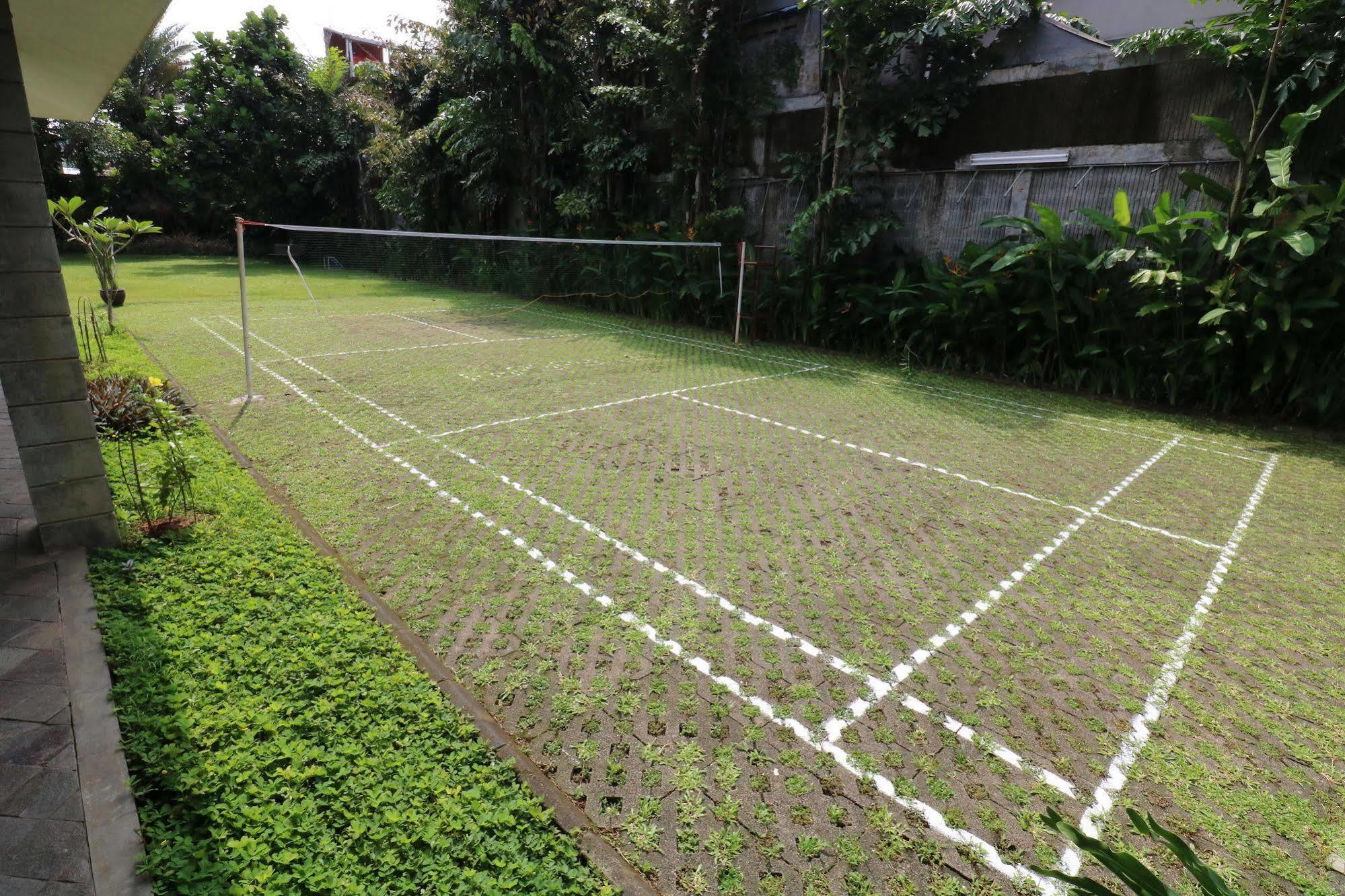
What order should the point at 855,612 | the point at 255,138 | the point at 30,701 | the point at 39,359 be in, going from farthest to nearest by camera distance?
the point at 255,138
the point at 855,612
the point at 39,359
the point at 30,701

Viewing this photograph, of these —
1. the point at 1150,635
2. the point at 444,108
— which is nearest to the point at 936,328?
the point at 1150,635

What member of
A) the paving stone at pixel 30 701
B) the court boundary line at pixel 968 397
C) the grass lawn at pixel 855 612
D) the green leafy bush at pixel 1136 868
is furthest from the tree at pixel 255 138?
the green leafy bush at pixel 1136 868

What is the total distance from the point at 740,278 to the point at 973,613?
845 cm

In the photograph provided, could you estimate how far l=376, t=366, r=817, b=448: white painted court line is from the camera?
595 cm

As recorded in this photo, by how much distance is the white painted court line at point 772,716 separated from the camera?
211 centimetres

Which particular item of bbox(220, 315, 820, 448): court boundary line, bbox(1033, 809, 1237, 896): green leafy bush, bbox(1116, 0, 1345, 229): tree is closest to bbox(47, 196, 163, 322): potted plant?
bbox(220, 315, 820, 448): court boundary line

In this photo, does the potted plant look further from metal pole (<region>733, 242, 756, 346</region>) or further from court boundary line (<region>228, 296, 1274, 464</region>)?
metal pole (<region>733, 242, 756, 346</region>)

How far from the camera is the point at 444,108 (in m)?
15.9

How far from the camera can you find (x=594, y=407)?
23.1ft

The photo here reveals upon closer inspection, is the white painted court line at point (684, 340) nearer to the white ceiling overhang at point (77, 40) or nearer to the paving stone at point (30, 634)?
the white ceiling overhang at point (77, 40)

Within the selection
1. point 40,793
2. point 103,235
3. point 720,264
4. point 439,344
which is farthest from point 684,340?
point 40,793

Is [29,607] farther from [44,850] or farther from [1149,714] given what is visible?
[1149,714]

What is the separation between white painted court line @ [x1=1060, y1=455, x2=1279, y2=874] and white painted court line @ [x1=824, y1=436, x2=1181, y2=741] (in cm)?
75

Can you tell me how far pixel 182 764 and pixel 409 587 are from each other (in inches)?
51.4
